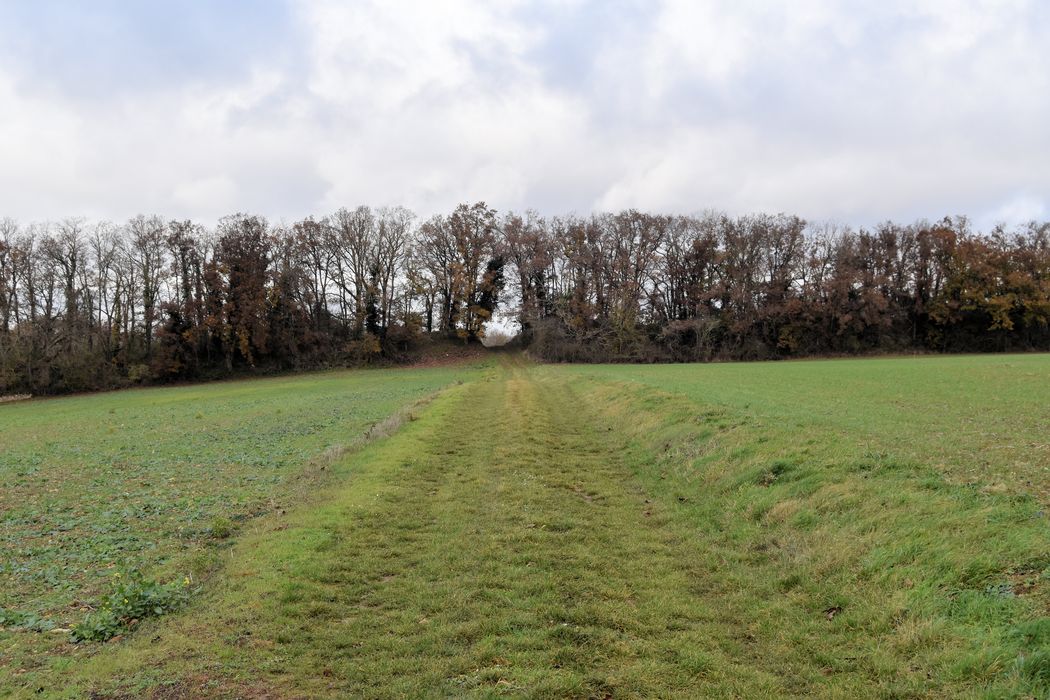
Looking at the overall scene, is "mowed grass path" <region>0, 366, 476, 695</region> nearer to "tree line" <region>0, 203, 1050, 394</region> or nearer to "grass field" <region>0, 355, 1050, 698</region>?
"grass field" <region>0, 355, 1050, 698</region>

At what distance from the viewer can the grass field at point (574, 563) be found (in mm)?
5672

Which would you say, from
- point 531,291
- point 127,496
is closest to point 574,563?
point 127,496

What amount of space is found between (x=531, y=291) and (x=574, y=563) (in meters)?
73.0

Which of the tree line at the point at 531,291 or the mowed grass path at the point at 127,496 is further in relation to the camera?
the tree line at the point at 531,291

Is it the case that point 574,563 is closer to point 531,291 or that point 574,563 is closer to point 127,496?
point 127,496

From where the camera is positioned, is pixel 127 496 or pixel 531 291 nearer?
pixel 127 496

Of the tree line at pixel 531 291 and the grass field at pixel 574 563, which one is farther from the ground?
the tree line at pixel 531 291

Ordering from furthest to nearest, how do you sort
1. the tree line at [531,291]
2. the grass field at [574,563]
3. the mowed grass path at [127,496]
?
the tree line at [531,291]
the mowed grass path at [127,496]
the grass field at [574,563]

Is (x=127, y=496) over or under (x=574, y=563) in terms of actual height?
over

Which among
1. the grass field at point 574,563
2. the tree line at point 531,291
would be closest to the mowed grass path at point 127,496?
the grass field at point 574,563

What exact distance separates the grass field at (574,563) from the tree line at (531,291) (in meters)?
53.7

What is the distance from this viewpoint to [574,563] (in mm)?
8398

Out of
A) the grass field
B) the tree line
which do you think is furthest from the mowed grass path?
the tree line

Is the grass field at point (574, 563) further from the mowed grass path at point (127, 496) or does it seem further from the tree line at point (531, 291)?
the tree line at point (531, 291)
